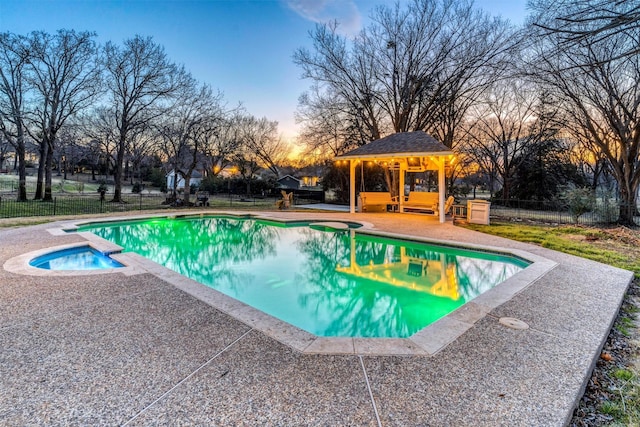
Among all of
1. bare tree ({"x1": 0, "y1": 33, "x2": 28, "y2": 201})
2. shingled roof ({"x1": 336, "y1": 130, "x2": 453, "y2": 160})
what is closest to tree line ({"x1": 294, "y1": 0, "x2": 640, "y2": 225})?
shingled roof ({"x1": 336, "y1": 130, "x2": 453, "y2": 160})

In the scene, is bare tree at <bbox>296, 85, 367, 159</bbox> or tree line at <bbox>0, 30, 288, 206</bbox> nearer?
tree line at <bbox>0, 30, 288, 206</bbox>

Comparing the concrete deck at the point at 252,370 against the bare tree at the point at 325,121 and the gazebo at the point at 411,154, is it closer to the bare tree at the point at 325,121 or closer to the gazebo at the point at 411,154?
the gazebo at the point at 411,154

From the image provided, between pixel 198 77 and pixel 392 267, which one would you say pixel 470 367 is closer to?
pixel 392 267

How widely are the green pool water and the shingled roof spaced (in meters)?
4.07

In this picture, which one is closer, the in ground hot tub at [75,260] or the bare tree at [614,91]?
the in ground hot tub at [75,260]

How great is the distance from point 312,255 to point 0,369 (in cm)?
608

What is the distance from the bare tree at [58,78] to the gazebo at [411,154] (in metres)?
16.1

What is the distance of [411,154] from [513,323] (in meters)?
9.12

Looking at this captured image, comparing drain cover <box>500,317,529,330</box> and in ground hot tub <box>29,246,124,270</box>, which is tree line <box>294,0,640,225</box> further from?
in ground hot tub <box>29,246,124,270</box>

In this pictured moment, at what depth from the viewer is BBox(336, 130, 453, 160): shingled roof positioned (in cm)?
1156

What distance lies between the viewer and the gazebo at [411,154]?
11.7 m

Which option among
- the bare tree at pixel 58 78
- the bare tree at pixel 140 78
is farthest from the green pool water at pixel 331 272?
the bare tree at pixel 58 78

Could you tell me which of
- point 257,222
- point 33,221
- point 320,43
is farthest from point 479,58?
point 33,221

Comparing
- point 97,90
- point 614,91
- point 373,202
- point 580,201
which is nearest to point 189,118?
point 97,90
